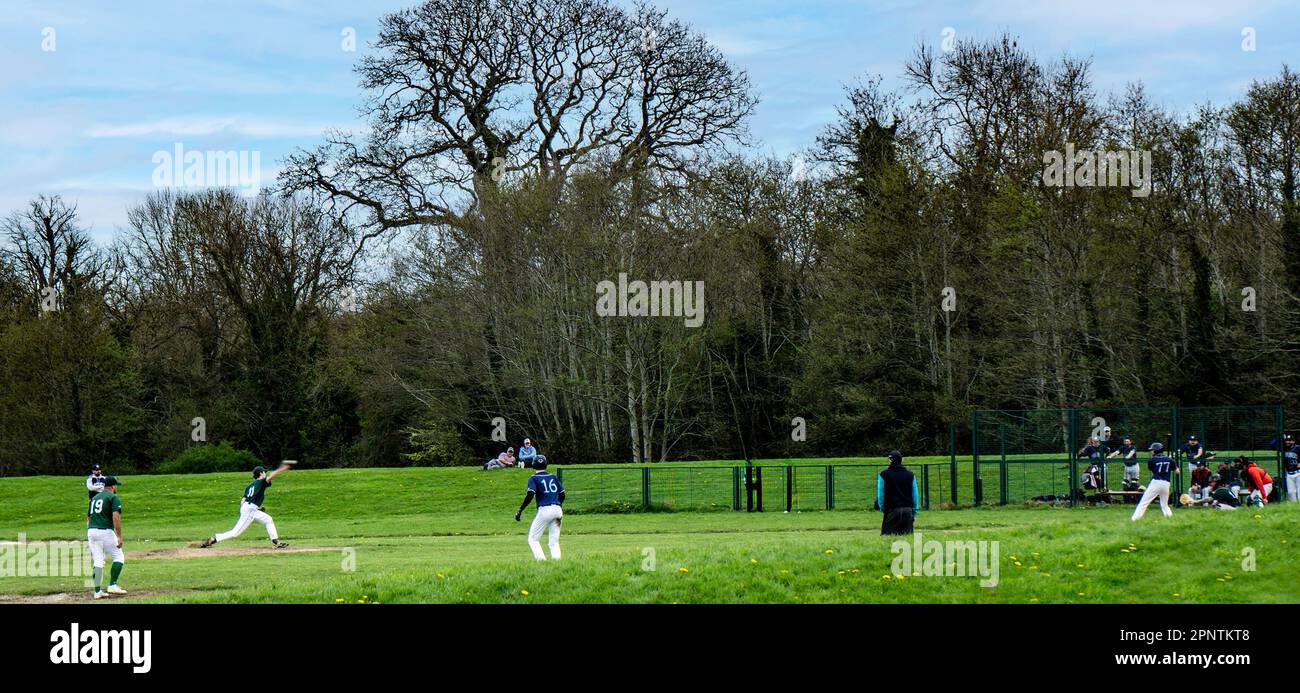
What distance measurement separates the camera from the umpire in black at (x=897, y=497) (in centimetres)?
2027

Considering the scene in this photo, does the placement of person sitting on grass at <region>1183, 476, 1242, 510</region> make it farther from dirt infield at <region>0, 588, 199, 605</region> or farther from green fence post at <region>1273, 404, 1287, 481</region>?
dirt infield at <region>0, 588, 199, 605</region>

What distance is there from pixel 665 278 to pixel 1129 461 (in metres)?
22.3

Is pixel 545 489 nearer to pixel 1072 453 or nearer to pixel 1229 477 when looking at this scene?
pixel 1229 477

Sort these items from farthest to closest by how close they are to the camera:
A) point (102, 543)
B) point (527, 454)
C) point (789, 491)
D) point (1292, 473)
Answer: point (527, 454)
point (789, 491)
point (1292, 473)
point (102, 543)

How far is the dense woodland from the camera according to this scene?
50719mm

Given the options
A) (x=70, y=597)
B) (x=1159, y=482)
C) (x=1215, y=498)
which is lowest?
(x=70, y=597)

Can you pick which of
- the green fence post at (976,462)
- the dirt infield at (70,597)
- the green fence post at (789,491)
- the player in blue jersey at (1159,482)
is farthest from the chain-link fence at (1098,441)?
the dirt infield at (70,597)

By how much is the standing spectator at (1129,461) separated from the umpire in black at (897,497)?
1603 centimetres

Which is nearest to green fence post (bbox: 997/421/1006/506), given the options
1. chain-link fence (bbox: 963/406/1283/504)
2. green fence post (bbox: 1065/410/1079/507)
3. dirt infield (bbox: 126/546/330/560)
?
chain-link fence (bbox: 963/406/1283/504)

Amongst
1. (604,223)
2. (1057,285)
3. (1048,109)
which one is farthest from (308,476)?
(1048,109)

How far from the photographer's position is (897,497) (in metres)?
20.4

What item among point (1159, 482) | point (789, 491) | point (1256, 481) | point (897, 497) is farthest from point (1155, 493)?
point (789, 491)

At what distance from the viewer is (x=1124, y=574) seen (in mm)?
17391

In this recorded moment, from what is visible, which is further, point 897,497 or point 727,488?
point 727,488
